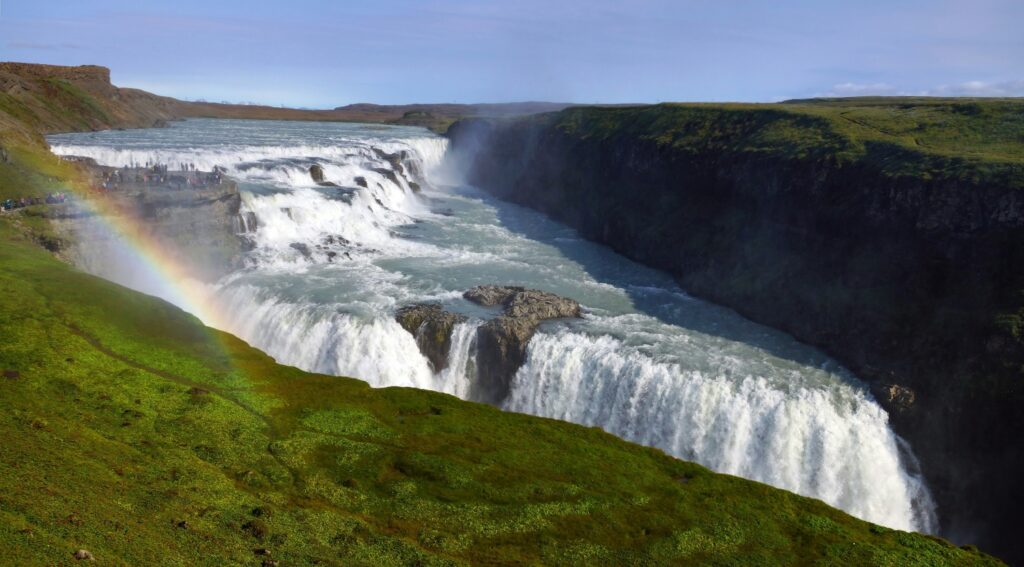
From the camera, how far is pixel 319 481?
20.8m

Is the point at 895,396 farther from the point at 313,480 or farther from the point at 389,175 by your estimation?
the point at 389,175

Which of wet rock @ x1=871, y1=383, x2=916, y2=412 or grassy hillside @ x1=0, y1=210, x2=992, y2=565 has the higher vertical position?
grassy hillside @ x1=0, y1=210, x2=992, y2=565

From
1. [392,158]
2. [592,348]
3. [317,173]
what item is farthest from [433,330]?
[392,158]

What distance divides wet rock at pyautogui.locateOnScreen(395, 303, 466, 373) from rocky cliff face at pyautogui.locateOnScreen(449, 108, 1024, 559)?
66.5 ft

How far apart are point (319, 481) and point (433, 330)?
1722cm

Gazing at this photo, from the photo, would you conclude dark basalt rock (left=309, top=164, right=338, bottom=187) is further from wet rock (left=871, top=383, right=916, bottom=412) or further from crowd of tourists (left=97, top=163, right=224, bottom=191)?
wet rock (left=871, top=383, right=916, bottom=412)

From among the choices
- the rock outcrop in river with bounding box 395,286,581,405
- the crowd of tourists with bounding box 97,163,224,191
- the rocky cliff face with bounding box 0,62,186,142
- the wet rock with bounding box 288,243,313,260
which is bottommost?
the rock outcrop in river with bounding box 395,286,581,405

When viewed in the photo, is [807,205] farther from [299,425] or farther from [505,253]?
[299,425]

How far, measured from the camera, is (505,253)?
56812mm

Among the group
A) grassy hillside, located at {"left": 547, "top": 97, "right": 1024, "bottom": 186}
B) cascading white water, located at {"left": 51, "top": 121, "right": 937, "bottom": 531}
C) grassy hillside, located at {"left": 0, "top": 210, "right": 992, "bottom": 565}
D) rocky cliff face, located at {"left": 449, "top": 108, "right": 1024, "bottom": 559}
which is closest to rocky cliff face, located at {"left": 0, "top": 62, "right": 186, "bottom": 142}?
cascading white water, located at {"left": 51, "top": 121, "right": 937, "bottom": 531}

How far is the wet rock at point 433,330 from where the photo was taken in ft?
122

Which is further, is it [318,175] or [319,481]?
[318,175]

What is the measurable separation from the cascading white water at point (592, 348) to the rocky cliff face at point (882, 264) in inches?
72.8

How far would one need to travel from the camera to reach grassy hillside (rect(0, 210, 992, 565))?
630 inches
